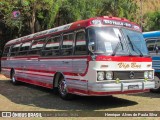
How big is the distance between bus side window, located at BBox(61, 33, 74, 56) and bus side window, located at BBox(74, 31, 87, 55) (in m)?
0.44

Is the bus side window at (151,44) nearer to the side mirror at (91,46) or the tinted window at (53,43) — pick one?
the tinted window at (53,43)

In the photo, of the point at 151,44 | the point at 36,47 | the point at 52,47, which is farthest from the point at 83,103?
the point at 36,47

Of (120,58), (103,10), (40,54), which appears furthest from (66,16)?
(120,58)

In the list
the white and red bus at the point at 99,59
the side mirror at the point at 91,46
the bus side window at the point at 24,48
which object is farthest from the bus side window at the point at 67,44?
the bus side window at the point at 24,48

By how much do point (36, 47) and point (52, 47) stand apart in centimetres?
205

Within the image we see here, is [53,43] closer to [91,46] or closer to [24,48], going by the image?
[91,46]

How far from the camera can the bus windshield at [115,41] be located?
9562mm

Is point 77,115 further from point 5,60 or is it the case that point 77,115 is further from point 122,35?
point 5,60

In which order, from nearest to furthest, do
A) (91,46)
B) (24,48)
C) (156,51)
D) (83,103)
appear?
(91,46)
(83,103)
(156,51)
(24,48)

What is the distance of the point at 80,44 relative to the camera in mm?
10195

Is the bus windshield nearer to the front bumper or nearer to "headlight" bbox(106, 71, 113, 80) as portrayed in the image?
"headlight" bbox(106, 71, 113, 80)

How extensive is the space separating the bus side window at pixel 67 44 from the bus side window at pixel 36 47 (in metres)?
2.21

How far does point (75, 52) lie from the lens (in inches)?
412

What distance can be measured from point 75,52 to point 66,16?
55.9 ft
